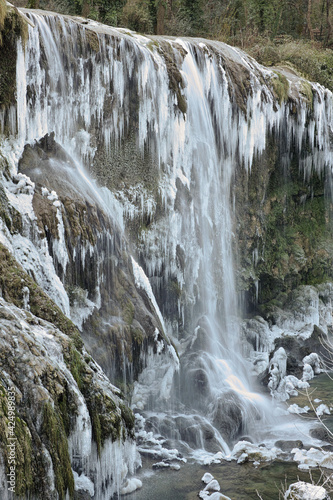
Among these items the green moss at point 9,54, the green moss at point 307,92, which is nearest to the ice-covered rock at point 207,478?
the green moss at point 9,54

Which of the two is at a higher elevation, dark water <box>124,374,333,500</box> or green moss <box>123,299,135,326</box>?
green moss <box>123,299,135,326</box>

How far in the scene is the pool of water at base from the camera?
292 inches

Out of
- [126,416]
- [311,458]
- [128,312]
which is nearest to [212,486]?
[126,416]

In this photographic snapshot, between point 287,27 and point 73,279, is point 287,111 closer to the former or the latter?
point 73,279

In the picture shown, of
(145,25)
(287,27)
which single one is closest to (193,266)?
(145,25)

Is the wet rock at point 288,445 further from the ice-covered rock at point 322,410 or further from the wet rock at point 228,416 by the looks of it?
the ice-covered rock at point 322,410

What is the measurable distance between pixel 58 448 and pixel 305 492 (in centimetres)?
374

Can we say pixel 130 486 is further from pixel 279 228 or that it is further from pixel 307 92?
pixel 307 92

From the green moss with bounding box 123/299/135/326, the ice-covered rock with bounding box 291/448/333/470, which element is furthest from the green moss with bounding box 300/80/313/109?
the ice-covered rock with bounding box 291/448/333/470

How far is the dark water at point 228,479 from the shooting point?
24.3ft

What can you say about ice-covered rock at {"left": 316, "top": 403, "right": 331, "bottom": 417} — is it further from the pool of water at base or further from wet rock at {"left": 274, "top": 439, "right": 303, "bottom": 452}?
the pool of water at base

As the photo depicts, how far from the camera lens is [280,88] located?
15.2 m

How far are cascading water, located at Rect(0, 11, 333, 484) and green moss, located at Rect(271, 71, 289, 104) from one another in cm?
22

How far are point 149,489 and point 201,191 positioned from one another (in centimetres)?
785
